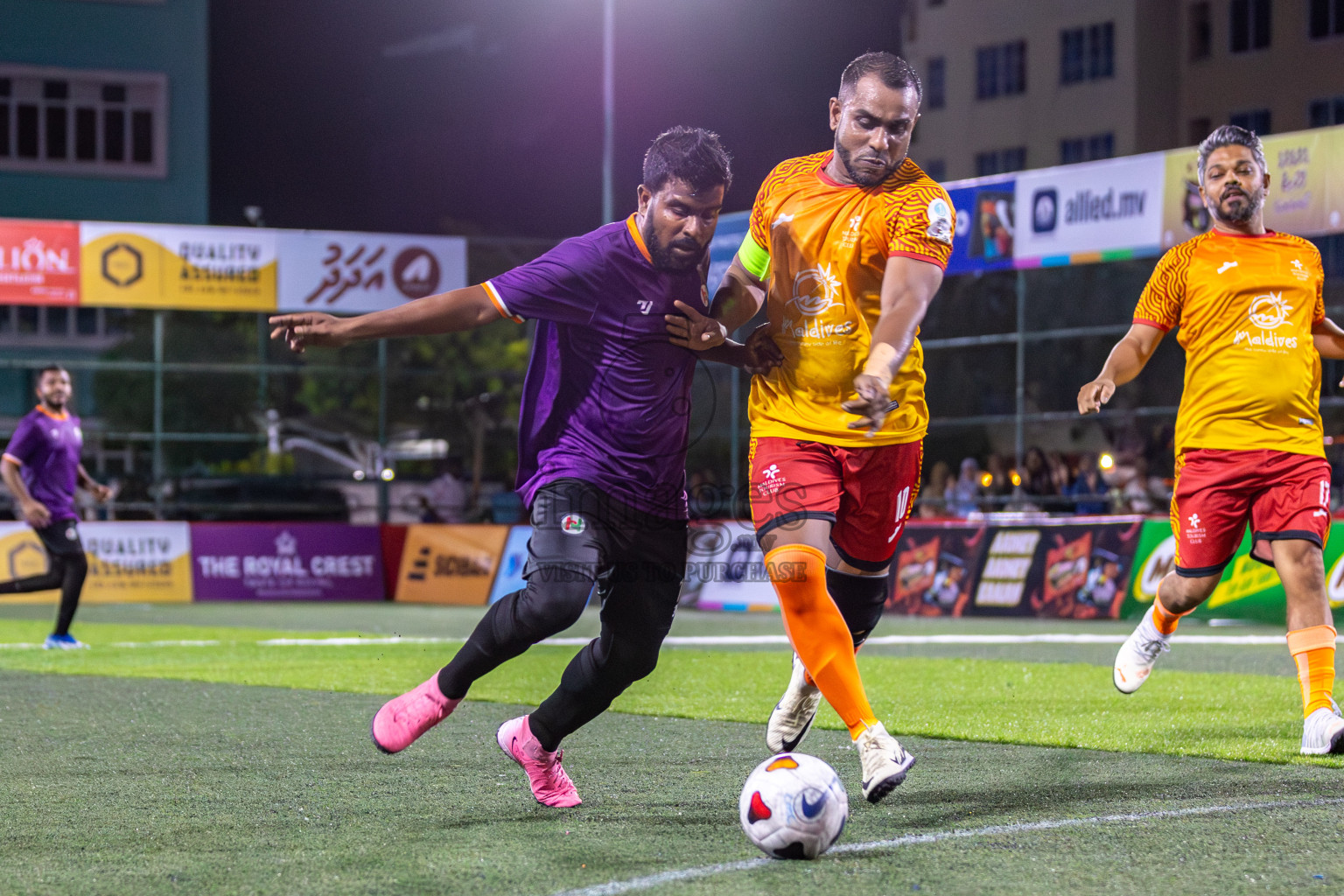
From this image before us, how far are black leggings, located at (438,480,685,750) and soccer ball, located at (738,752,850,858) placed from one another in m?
0.77

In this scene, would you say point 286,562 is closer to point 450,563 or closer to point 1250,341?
point 450,563

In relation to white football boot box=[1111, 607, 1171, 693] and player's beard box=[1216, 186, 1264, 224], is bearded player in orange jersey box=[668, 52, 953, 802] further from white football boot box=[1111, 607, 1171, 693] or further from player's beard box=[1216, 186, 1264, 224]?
white football boot box=[1111, 607, 1171, 693]

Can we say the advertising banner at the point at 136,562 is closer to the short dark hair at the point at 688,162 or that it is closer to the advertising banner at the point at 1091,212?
the advertising banner at the point at 1091,212

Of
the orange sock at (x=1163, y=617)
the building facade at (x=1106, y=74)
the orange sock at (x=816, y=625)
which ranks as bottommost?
the orange sock at (x=1163, y=617)

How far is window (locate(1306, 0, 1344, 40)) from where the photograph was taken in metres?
42.6

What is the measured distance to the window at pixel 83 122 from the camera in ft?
118

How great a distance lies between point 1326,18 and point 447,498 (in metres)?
30.0

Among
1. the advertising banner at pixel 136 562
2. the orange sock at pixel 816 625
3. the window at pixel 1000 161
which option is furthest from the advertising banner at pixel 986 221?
the window at pixel 1000 161

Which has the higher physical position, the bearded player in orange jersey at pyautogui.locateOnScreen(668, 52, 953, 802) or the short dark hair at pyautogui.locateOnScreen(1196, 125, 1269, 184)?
the short dark hair at pyautogui.locateOnScreen(1196, 125, 1269, 184)

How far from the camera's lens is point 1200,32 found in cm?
4647

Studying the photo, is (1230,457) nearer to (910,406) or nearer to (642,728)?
(910,406)

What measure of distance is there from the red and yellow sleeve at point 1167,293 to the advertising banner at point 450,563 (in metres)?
15.4

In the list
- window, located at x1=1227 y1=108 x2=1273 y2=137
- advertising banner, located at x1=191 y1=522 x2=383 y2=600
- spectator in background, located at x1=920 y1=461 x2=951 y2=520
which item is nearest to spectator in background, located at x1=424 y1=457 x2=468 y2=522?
advertising banner, located at x1=191 y1=522 x2=383 y2=600

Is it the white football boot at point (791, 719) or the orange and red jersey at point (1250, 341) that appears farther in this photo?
the orange and red jersey at point (1250, 341)
